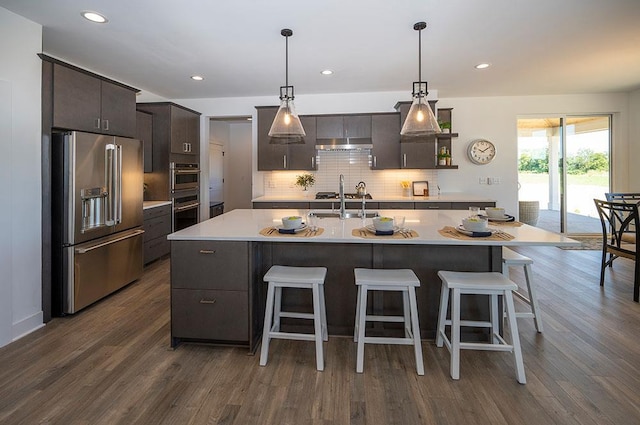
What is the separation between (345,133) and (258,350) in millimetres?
3671

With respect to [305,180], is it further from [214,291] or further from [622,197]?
[622,197]

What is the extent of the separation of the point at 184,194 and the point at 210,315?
131 inches

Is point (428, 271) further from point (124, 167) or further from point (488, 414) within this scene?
point (124, 167)

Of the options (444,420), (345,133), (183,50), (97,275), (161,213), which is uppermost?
(183,50)

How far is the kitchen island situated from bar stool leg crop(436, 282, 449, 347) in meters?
0.12

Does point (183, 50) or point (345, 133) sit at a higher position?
point (183, 50)

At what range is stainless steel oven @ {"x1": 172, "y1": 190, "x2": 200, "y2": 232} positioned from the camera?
515 centimetres

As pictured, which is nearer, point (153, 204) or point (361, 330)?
point (361, 330)

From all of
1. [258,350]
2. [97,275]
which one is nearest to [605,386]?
[258,350]

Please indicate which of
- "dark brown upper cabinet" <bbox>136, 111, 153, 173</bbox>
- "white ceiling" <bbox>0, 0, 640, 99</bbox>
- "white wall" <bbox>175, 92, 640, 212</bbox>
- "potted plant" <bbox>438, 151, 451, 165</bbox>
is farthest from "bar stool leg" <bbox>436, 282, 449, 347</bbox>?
"dark brown upper cabinet" <bbox>136, 111, 153, 173</bbox>

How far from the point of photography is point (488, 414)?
70.7 inches

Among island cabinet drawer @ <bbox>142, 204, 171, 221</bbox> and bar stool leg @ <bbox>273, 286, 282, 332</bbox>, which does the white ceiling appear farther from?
bar stool leg @ <bbox>273, 286, 282, 332</bbox>

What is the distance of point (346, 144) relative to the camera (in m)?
5.19

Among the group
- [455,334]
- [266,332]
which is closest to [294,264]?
[266,332]
